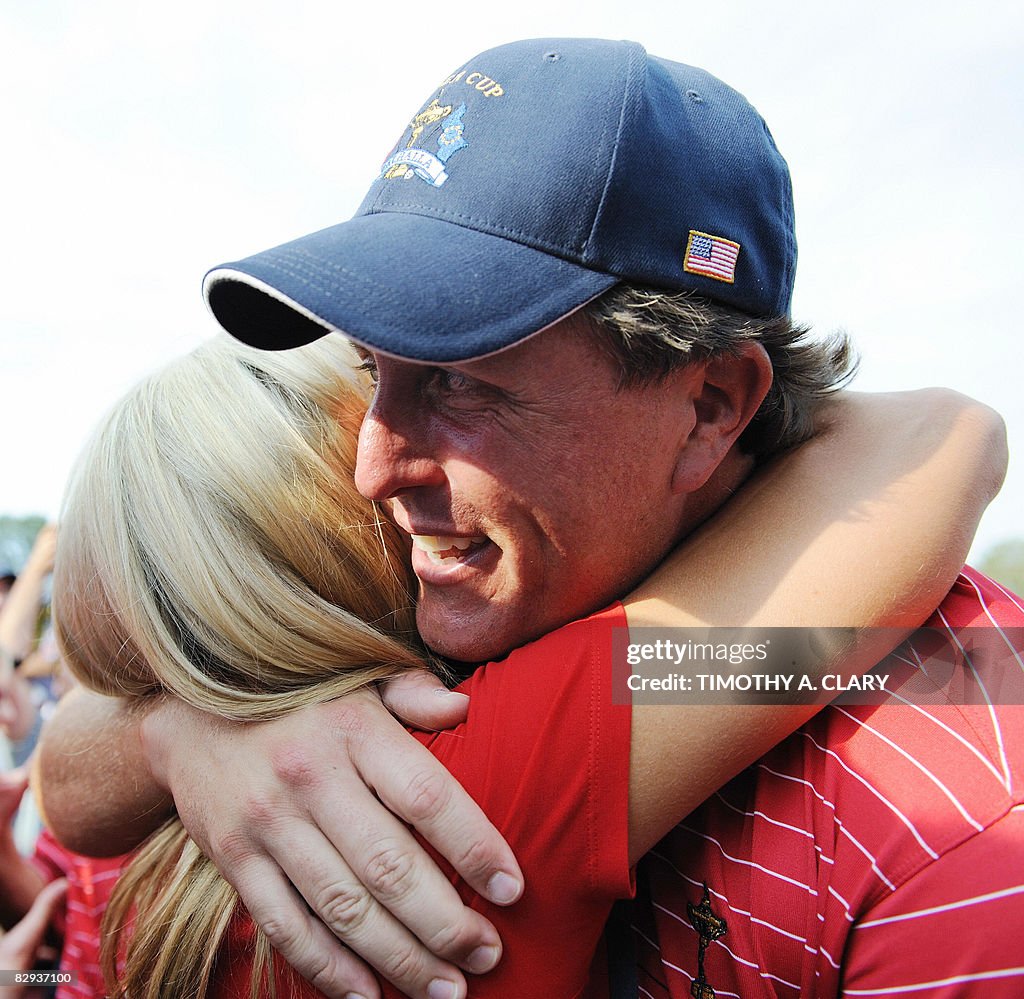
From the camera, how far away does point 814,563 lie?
4.80 feet

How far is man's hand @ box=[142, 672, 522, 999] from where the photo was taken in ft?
4.31

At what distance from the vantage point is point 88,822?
6.44ft

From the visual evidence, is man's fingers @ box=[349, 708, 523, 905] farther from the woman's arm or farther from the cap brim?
the cap brim

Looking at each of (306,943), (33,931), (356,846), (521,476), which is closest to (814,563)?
(521,476)

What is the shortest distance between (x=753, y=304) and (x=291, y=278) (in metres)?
0.91

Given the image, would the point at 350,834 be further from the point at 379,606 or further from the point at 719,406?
the point at 719,406

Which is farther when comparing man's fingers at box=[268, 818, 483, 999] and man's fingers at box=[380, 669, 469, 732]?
man's fingers at box=[380, 669, 469, 732]

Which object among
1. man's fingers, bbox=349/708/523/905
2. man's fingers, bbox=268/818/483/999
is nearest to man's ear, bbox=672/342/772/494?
man's fingers, bbox=349/708/523/905

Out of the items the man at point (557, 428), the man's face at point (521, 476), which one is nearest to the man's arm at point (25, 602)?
the man at point (557, 428)

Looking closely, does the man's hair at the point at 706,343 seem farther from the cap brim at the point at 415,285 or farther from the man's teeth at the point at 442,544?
the man's teeth at the point at 442,544

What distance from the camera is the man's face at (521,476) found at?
1.53m

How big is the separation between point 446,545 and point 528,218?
64cm

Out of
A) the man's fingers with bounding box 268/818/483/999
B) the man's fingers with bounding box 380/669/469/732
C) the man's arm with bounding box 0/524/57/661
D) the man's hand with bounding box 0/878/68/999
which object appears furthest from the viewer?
the man's arm with bounding box 0/524/57/661

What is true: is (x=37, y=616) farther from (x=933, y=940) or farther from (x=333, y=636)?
(x=933, y=940)
